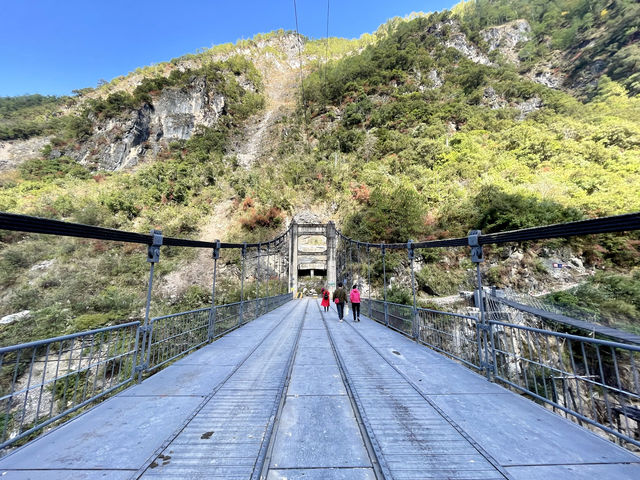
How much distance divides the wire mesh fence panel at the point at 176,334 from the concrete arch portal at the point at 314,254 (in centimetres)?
2088

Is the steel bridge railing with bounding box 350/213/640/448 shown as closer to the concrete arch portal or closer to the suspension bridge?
the suspension bridge

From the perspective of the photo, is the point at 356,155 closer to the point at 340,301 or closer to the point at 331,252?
the point at 331,252

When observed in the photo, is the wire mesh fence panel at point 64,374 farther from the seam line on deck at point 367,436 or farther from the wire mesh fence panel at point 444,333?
the wire mesh fence panel at point 444,333

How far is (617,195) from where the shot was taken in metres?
17.1

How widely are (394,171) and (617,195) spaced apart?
17.3 m

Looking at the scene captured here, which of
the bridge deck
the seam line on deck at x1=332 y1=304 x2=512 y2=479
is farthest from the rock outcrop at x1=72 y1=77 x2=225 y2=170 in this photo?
the seam line on deck at x1=332 y1=304 x2=512 y2=479

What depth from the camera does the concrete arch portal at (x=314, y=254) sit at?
1126 inches

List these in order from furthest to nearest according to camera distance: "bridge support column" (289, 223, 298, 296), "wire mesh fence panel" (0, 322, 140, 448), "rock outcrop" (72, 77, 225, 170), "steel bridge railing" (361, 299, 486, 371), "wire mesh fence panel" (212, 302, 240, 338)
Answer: "rock outcrop" (72, 77, 225, 170) → "bridge support column" (289, 223, 298, 296) → "wire mesh fence panel" (212, 302, 240, 338) → "steel bridge railing" (361, 299, 486, 371) → "wire mesh fence panel" (0, 322, 140, 448)

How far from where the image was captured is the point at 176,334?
4.82 m

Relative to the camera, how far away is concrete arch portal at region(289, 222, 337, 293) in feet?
93.8

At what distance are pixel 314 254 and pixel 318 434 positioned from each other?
97.8 ft

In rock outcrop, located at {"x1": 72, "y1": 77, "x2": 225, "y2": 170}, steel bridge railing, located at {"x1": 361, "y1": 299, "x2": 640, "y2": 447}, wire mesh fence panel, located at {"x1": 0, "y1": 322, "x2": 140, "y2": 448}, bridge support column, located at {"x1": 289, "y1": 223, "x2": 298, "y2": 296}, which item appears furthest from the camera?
rock outcrop, located at {"x1": 72, "y1": 77, "x2": 225, "y2": 170}

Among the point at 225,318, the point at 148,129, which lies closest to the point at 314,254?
the point at 225,318

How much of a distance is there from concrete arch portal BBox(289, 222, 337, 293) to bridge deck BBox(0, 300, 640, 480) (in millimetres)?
23003
